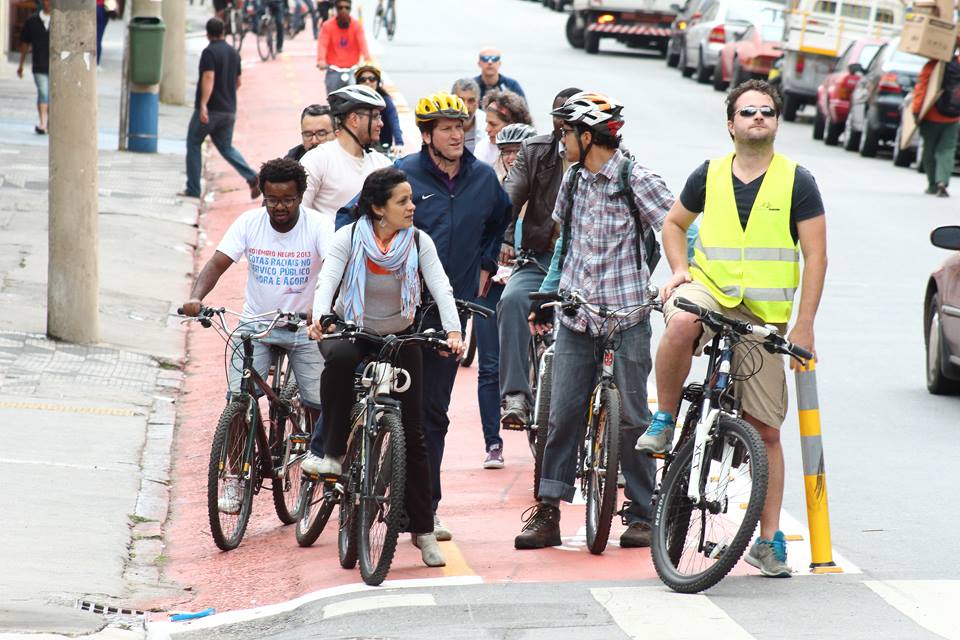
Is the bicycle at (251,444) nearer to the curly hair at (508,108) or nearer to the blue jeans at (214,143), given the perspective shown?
the curly hair at (508,108)

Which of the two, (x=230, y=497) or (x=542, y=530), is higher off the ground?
(x=542, y=530)

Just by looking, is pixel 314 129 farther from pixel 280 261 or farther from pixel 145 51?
pixel 145 51

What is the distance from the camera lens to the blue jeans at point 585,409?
7.84 m

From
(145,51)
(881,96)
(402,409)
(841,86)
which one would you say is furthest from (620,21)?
(402,409)

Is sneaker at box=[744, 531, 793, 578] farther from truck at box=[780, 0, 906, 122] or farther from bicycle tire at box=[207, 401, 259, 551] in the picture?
truck at box=[780, 0, 906, 122]

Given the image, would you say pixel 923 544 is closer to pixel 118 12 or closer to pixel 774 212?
pixel 774 212

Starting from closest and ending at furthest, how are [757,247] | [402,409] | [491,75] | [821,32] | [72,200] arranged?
[757,247] < [402,409] < [72,200] < [491,75] < [821,32]

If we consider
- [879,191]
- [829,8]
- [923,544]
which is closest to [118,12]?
[829,8]

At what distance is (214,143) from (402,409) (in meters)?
12.5

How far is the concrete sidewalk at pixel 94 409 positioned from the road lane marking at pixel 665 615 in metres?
2.01

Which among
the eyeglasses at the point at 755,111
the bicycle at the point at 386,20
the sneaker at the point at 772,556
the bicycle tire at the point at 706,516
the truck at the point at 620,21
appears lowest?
the bicycle at the point at 386,20

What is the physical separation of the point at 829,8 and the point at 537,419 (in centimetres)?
2449

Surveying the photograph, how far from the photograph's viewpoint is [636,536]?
795 centimetres

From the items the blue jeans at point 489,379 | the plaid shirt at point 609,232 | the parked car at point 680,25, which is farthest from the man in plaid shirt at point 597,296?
the parked car at point 680,25
